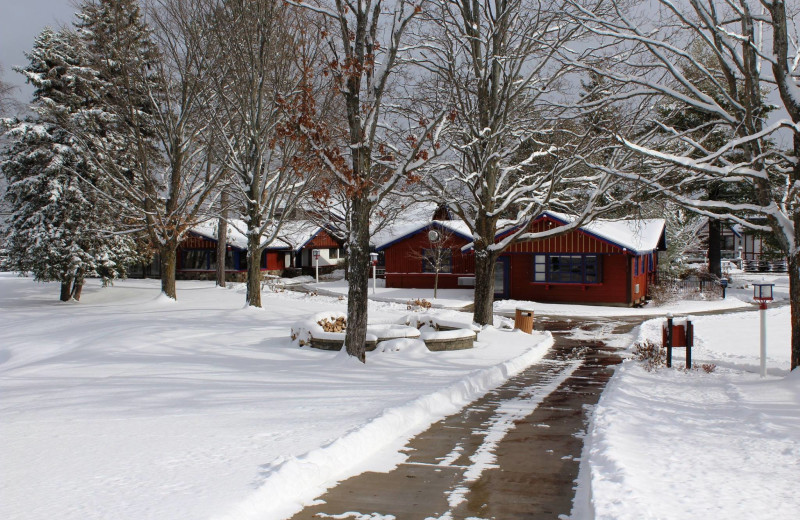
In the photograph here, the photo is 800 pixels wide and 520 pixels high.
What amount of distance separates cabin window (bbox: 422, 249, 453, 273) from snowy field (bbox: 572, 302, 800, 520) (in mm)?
26314

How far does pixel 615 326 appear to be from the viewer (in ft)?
74.1

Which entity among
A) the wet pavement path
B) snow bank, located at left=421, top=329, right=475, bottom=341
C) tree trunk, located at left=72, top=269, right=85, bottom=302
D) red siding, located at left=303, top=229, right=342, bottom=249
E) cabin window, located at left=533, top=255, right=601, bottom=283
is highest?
red siding, located at left=303, top=229, right=342, bottom=249

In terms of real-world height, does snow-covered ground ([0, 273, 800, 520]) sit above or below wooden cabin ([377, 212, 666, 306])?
below

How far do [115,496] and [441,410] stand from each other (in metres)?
4.62

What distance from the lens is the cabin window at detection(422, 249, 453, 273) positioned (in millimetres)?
37531

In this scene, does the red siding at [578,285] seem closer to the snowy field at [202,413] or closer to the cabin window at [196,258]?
the snowy field at [202,413]

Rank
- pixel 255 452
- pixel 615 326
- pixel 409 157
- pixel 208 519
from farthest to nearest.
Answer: pixel 615 326 < pixel 409 157 < pixel 255 452 < pixel 208 519

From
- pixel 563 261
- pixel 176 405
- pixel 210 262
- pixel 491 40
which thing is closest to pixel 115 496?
pixel 176 405

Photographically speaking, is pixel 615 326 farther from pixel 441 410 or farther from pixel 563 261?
pixel 441 410

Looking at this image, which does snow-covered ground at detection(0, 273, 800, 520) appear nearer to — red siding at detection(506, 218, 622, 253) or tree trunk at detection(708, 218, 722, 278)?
red siding at detection(506, 218, 622, 253)

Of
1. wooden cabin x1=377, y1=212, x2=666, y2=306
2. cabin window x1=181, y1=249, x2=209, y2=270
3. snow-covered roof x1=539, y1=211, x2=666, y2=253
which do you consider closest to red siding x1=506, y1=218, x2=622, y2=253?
wooden cabin x1=377, y1=212, x2=666, y2=306

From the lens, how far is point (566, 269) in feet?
106

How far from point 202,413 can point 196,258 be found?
4319 centimetres

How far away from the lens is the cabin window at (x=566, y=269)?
3167 cm
